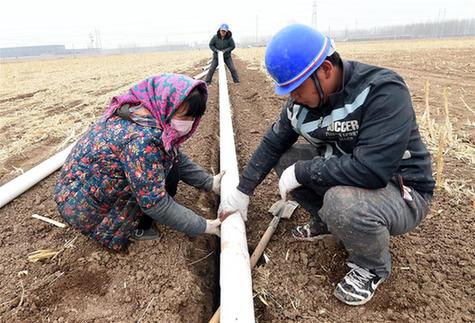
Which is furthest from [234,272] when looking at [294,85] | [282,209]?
[294,85]

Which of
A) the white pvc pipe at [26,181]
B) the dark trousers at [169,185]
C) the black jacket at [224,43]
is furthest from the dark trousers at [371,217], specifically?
the black jacket at [224,43]

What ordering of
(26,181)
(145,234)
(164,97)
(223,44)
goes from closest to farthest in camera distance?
(164,97) → (145,234) → (26,181) → (223,44)

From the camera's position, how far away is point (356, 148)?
1.80 metres

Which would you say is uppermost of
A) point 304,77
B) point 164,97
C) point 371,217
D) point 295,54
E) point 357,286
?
point 295,54

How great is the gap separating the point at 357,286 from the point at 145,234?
1.35m

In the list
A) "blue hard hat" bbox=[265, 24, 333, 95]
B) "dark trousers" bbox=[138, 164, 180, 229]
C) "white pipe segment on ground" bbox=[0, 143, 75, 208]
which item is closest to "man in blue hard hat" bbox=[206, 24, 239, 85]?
"white pipe segment on ground" bbox=[0, 143, 75, 208]

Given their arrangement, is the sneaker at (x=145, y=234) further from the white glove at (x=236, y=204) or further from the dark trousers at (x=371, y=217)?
the dark trousers at (x=371, y=217)

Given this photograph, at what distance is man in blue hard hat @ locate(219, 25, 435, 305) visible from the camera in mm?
1743

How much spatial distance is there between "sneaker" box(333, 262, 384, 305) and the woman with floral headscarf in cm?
83

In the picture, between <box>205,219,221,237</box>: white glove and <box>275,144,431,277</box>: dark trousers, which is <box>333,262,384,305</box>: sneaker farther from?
<box>205,219,221,237</box>: white glove

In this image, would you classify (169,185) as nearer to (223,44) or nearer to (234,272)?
(234,272)

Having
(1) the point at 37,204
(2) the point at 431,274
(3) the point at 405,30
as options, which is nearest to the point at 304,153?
(2) the point at 431,274

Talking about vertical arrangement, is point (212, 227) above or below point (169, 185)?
below

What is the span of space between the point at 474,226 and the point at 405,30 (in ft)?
373
